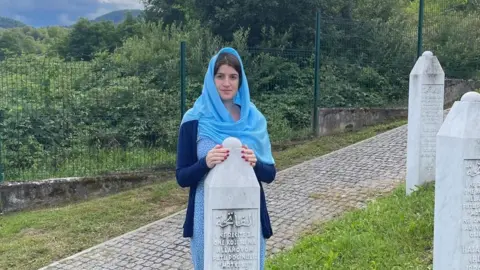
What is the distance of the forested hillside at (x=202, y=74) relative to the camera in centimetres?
867

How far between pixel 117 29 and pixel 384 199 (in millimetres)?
18877

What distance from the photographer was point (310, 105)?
37.1ft

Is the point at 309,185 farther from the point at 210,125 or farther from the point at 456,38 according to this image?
the point at 456,38

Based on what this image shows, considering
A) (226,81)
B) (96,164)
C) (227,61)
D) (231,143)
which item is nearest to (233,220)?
(231,143)

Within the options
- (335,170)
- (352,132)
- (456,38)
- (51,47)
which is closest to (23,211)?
(335,170)

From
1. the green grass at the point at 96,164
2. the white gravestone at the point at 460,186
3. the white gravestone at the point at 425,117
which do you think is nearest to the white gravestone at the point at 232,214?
the white gravestone at the point at 460,186

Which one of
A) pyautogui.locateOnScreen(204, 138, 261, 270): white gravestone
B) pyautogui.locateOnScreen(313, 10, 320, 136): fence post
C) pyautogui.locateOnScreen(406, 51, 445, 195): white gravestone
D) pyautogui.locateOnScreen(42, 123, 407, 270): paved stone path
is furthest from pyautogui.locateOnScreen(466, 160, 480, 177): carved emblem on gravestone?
pyautogui.locateOnScreen(313, 10, 320, 136): fence post

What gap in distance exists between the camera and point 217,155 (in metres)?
2.51

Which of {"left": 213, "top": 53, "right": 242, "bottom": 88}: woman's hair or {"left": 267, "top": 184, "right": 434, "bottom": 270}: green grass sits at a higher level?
{"left": 213, "top": 53, "right": 242, "bottom": 88}: woman's hair

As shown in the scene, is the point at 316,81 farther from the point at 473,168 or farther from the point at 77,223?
the point at 473,168

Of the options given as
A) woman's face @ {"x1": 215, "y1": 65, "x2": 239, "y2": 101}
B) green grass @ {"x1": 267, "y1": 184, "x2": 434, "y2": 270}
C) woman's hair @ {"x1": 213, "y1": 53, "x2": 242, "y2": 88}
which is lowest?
green grass @ {"x1": 267, "y1": 184, "x2": 434, "y2": 270}

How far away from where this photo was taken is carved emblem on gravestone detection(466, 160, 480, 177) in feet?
10.1

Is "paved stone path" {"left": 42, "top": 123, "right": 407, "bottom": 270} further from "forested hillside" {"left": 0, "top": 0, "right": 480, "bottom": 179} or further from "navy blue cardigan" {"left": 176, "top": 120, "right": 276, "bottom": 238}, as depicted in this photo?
"navy blue cardigan" {"left": 176, "top": 120, "right": 276, "bottom": 238}

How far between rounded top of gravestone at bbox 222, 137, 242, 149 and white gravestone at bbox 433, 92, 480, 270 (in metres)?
1.45
